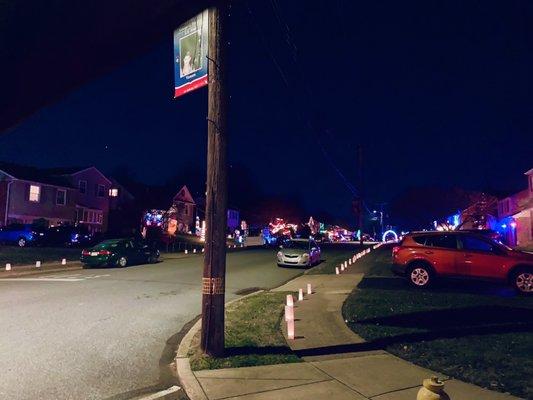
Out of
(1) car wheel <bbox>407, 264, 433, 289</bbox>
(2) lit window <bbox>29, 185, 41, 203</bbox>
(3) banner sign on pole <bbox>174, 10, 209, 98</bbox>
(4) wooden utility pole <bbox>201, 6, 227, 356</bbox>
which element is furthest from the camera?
(2) lit window <bbox>29, 185, 41, 203</bbox>

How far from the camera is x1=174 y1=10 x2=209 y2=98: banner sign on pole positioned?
7227 millimetres

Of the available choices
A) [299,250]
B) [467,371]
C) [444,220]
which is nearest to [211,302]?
[467,371]

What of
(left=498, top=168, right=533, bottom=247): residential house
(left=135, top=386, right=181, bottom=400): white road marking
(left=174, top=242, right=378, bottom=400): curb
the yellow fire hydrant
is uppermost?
(left=498, top=168, right=533, bottom=247): residential house

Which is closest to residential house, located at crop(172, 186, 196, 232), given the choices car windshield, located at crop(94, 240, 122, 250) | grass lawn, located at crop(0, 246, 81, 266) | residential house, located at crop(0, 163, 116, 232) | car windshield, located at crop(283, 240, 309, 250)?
residential house, located at crop(0, 163, 116, 232)

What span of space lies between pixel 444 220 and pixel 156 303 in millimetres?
75157

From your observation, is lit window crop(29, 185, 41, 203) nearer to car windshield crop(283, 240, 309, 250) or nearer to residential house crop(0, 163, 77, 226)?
residential house crop(0, 163, 77, 226)

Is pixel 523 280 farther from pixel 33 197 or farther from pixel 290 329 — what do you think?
pixel 33 197

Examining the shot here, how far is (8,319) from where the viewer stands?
9.42 meters

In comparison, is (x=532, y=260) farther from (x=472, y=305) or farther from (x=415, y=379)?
(x=415, y=379)

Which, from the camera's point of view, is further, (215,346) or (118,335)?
(118,335)

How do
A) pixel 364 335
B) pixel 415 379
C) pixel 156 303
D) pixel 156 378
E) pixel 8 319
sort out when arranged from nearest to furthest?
pixel 415 379 → pixel 156 378 → pixel 364 335 → pixel 8 319 → pixel 156 303

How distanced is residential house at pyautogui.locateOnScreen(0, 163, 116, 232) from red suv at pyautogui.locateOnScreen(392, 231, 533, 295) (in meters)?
35.8

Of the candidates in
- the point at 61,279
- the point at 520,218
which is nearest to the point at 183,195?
the point at 520,218

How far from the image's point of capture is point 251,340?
7844mm
